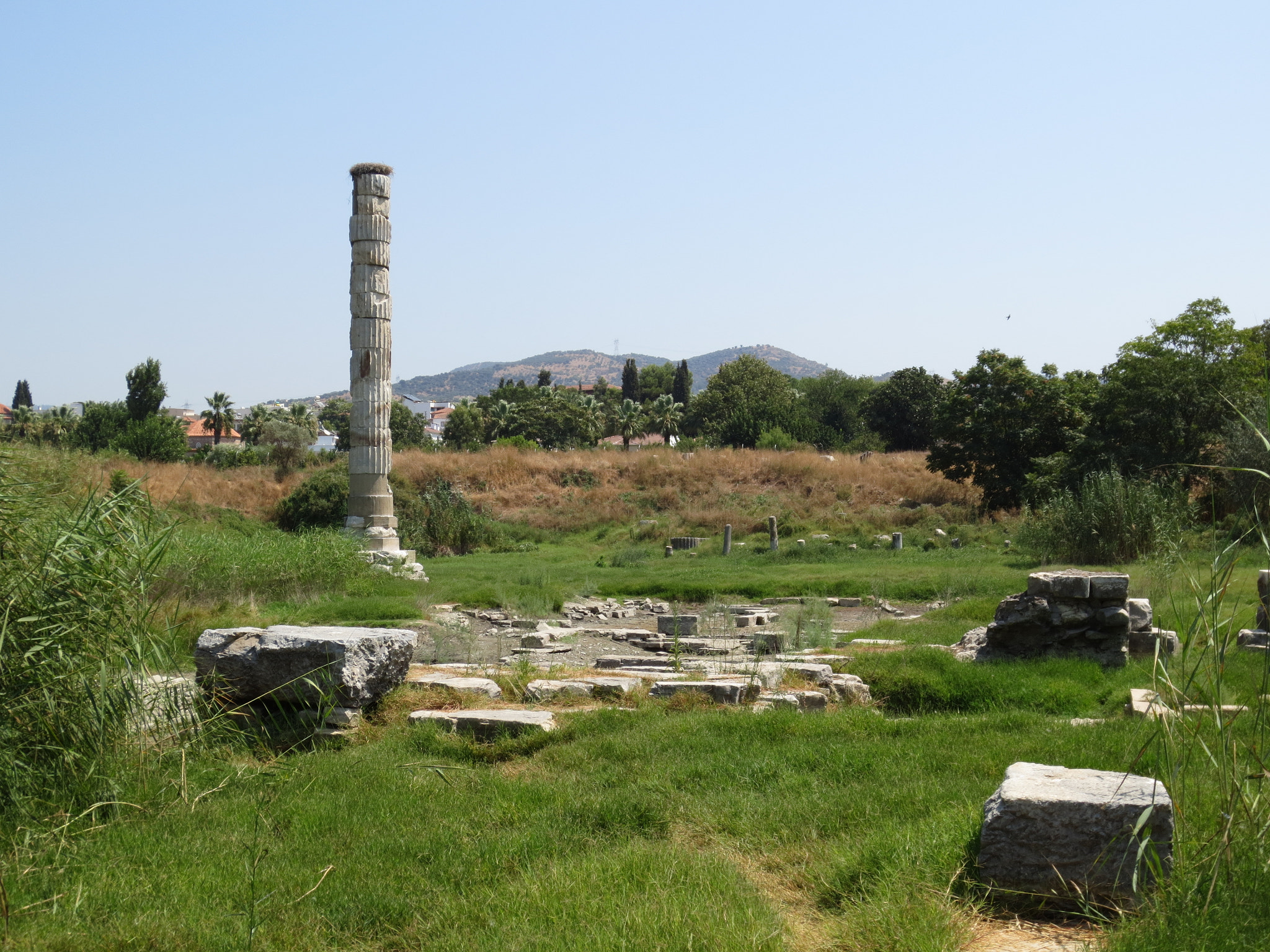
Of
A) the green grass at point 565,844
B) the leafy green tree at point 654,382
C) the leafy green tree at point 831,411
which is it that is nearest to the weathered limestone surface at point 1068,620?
the green grass at point 565,844

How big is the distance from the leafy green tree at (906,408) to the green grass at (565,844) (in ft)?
183

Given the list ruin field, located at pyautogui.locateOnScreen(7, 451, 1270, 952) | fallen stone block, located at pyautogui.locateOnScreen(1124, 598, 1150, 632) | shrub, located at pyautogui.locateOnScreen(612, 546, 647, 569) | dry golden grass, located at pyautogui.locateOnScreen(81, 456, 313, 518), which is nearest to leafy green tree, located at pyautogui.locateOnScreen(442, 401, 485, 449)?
dry golden grass, located at pyautogui.locateOnScreen(81, 456, 313, 518)

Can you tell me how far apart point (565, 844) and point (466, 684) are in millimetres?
3510

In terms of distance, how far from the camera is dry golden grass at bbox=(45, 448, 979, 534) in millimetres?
35125

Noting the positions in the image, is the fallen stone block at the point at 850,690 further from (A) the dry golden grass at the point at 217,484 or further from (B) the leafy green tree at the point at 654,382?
(B) the leafy green tree at the point at 654,382

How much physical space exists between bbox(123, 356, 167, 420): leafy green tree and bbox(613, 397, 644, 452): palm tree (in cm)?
2863

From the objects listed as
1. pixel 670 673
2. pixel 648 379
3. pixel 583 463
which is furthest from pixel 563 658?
pixel 648 379

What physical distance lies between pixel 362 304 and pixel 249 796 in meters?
20.8

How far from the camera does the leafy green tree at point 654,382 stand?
114 meters

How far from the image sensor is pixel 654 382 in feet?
391

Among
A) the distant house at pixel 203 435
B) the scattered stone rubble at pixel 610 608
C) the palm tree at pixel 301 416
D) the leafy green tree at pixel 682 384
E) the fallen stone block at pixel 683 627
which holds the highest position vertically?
the leafy green tree at pixel 682 384

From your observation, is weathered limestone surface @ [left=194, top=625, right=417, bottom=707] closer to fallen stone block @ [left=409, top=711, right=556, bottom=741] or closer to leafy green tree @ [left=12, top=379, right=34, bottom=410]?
fallen stone block @ [left=409, top=711, right=556, bottom=741]

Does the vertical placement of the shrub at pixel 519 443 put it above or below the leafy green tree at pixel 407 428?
below

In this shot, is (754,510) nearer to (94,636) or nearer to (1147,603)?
(1147,603)
